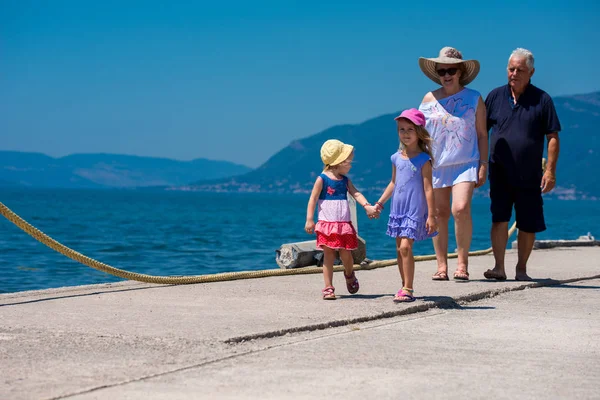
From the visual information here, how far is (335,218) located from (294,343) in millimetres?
2113

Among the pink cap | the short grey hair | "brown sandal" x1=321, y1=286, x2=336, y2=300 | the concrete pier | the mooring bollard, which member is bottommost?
the concrete pier

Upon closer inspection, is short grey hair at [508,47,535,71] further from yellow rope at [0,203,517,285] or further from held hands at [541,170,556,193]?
yellow rope at [0,203,517,285]

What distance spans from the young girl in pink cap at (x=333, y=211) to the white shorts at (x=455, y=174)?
1.59 metres

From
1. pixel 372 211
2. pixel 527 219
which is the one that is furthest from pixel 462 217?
pixel 372 211

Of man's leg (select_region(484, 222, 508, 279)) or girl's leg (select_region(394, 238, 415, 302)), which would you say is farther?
man's leg (select_region(484, 222, 508, 279))

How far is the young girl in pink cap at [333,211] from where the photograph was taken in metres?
7.31

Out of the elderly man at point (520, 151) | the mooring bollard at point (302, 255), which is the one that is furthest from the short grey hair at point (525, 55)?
the mooring bollard at point (302, 255)

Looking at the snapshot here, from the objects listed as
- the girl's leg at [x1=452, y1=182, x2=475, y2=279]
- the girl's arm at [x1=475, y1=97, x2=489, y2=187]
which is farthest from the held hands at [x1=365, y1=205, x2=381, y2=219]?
the girl's arm at [x1=475, y1=97, x2=489, y2=187]

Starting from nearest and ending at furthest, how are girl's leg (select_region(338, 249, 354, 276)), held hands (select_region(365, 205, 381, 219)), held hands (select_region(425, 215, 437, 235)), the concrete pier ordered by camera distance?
the concrete pier, held hands (select_region(365, 205, 381, 219)), held hands (select_region(425, 215, 437, 235)), girl's leg (select_region(338, 249, 354, 276))

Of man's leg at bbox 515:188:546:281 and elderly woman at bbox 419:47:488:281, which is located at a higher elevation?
elderly woman at bbox 419:47:488:281

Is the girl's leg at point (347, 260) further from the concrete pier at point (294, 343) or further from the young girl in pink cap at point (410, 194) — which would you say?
the young girl in pink cap at point (410, 194)

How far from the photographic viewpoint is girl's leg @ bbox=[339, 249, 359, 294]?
7395 millimetres

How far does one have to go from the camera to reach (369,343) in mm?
5441

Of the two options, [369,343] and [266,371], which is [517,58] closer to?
[369,343]
